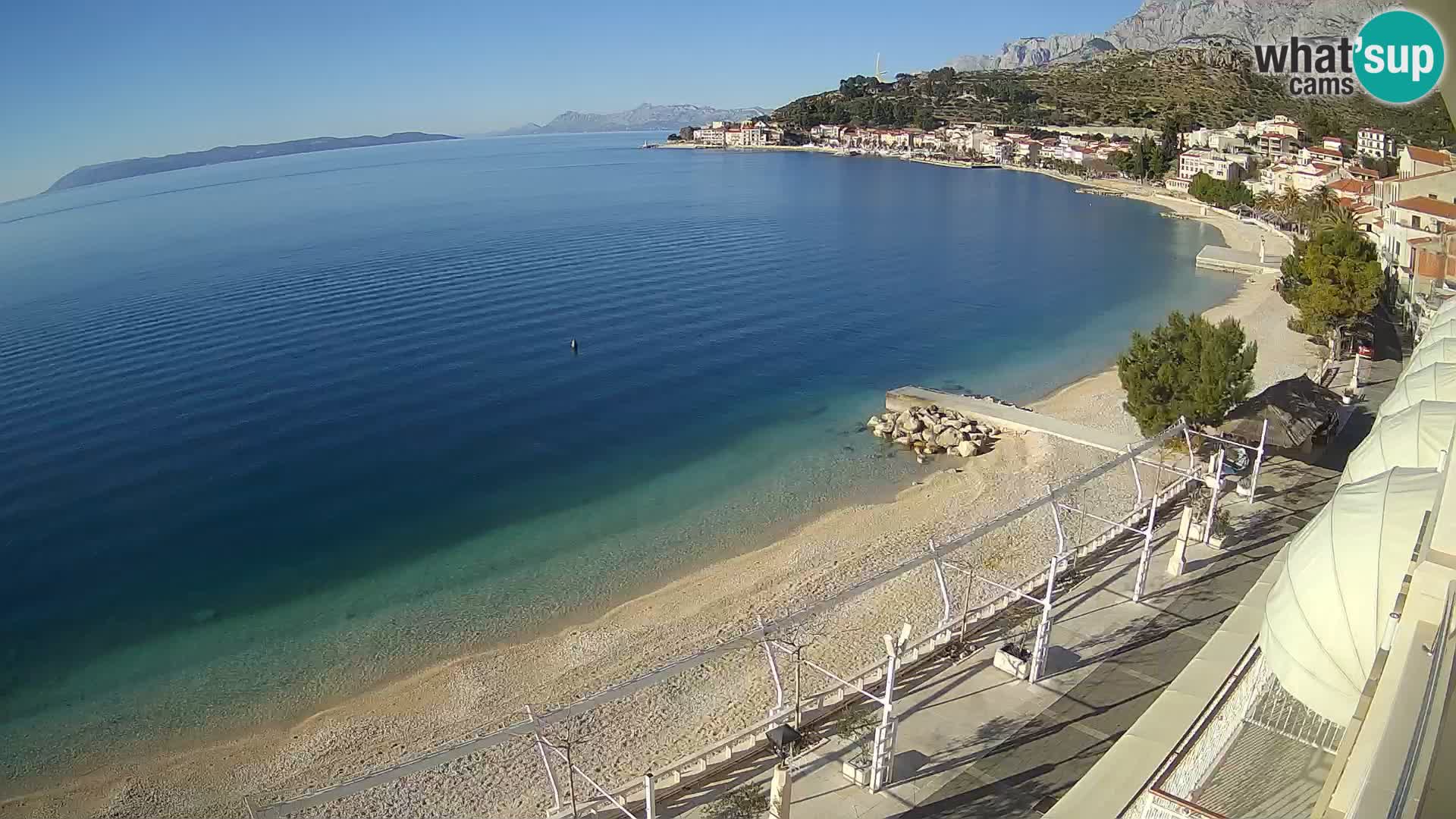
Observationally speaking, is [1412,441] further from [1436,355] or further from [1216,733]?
[1436,355]

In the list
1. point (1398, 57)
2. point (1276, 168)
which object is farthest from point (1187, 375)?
point (1276, 168)

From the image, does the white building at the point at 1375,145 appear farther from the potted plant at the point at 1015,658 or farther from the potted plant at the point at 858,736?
the potted plant at the point at 858,736

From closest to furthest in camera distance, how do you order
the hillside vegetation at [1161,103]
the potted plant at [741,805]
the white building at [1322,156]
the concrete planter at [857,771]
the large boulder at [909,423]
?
the potted plant at [741,805] → the concrete planter at [857,771] → the large boulder at [909,423] → the white building at [1322,156] → the hillside vegetation at [1161,103]

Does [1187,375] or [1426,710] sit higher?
[1426,710]

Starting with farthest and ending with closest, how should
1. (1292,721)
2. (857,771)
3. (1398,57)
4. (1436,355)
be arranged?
(1398,57), (1436,355), (857,771), (1292,721)

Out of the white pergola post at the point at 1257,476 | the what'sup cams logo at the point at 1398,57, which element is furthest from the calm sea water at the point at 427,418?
the what'sup cams logo at the point at 1398,57

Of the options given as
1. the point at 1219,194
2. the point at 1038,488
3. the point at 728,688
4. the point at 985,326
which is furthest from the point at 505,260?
the point at 1219,194
